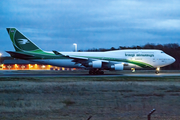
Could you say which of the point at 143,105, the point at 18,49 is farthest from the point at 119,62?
the point at 143,105

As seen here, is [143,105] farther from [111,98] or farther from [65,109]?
[65,109]

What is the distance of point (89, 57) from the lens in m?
36.4

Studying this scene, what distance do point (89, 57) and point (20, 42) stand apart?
10.2 meters

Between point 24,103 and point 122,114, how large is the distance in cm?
539

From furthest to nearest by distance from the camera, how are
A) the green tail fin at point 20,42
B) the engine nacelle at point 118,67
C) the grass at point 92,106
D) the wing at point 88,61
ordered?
the green tail fin at point 20,42 < the wing at point 88,61 < the engine nacelle at point 118,67 < the grass at point 92,106

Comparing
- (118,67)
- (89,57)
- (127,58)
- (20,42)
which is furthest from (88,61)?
(20,42)

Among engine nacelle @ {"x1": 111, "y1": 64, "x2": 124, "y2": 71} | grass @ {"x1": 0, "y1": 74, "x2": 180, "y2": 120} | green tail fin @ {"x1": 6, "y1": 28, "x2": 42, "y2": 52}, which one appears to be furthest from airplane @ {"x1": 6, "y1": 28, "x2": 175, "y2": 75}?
grass @ {"x1": 0, "y1": 74, "x2": 180, "y2": 120}

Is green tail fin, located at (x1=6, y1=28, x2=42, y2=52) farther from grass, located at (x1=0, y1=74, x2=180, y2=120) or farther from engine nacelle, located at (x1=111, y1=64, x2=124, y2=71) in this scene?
grass, located at (x1=0, y1=74, x2=180, y2=120)

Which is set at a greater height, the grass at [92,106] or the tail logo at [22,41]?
the tail logo at [22,41]

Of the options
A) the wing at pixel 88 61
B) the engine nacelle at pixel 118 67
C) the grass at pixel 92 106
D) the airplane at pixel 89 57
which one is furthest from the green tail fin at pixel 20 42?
the grass at pixel 92 106

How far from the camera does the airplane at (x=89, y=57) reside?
3588 cm

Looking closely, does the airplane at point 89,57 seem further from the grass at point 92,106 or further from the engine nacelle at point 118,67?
the grass at point 92,106

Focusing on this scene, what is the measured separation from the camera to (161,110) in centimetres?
1148

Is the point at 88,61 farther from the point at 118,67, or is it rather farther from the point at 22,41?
the point at 22,41
